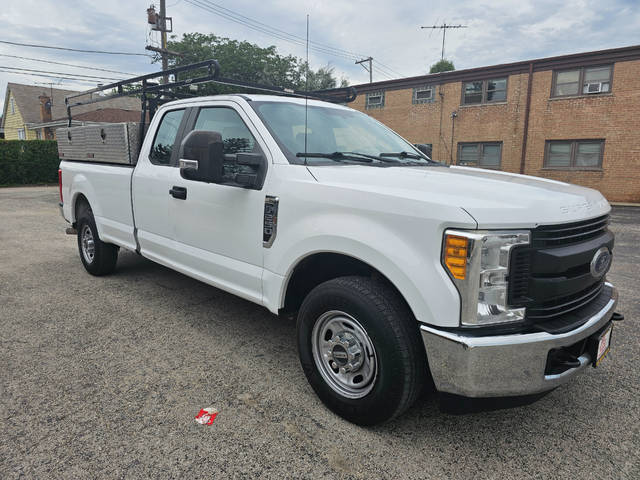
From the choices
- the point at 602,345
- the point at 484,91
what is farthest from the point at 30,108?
the point at 602,345

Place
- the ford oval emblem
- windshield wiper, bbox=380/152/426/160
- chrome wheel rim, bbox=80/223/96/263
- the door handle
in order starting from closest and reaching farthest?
the ford oval emblem
windshield wiper, bbox=380/152/426/160
the door handle
chrome wheel rim, bbox=80/223/96/263

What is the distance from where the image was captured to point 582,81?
1708cm

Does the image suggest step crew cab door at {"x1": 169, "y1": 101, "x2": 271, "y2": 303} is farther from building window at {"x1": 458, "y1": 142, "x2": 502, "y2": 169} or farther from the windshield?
building window at {"x1": 458, "y1": 142, "x2": 502, "y2": 169}

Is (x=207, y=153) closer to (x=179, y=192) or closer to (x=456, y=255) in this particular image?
(x=179, y=192)

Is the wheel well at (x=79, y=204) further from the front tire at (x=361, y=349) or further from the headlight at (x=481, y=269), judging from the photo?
the headlight at (x=481, y=269)

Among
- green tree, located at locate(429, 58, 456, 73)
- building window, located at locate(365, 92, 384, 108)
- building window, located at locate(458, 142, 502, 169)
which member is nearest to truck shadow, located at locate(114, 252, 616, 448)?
building window, located at locate(458, 142, 502, 169)

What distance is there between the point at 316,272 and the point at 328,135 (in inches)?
41.7

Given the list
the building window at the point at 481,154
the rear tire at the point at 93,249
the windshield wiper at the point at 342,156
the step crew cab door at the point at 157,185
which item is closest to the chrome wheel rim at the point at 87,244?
the rear tire at the point at 93,249

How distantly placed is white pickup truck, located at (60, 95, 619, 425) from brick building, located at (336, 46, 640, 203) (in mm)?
16823

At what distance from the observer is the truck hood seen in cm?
203

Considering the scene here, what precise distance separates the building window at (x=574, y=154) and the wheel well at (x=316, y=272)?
17952 millimetres

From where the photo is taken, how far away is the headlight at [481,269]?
77.6 inches

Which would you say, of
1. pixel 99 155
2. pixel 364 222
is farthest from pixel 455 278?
pixel 99 155

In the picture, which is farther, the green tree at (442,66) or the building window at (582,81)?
the green tree at (442,66)
